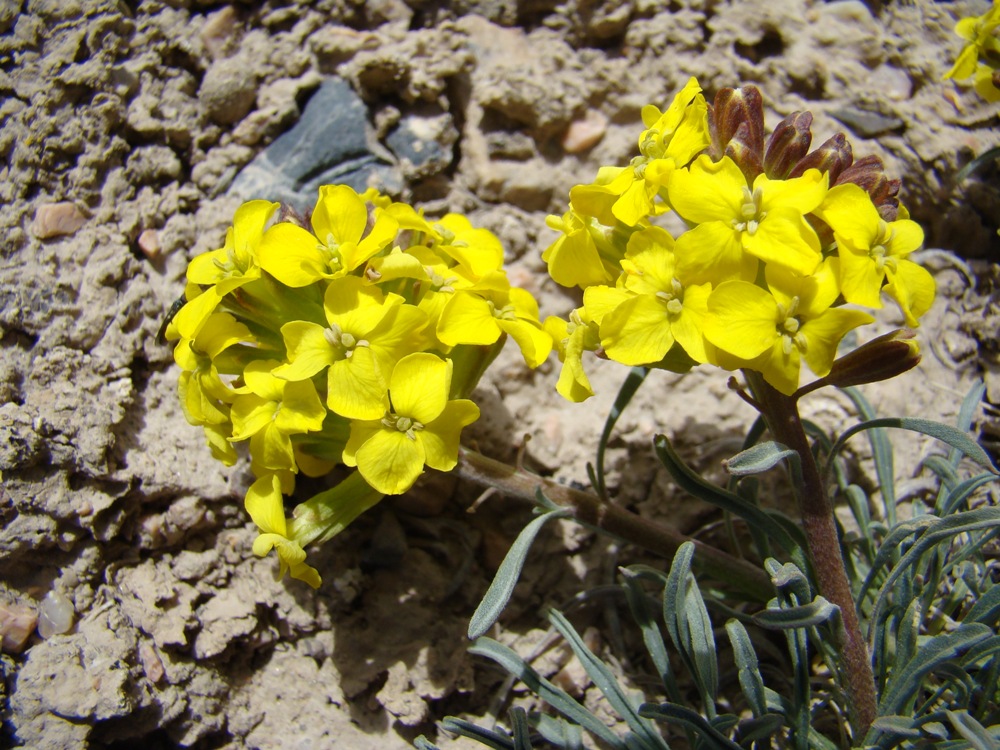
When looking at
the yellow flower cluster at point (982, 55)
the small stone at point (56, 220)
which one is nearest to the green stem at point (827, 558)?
the yellow flower cluster at point (982, 55)

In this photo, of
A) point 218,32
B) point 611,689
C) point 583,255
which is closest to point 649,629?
point 611,689

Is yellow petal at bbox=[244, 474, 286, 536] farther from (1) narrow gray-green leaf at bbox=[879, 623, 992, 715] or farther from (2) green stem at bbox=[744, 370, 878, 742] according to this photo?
(1) narrow gray-green leaf at bbox=[879, 623, 992, 715]

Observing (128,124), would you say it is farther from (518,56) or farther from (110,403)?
(518,56)

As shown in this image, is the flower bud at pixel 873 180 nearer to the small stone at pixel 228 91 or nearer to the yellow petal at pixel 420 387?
the yellow petal at pixel 420 387

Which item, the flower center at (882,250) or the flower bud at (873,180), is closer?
the flower center at (882,250)

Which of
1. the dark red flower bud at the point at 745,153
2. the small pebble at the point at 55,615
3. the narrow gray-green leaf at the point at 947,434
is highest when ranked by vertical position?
the dark red flower bud at the point at 745,153

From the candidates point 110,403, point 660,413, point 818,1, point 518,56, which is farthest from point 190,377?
point 818,1

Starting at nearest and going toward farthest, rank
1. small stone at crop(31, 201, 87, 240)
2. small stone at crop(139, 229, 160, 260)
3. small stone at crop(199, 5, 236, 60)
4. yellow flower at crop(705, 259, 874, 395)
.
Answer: yellow flower at crop(705, 259, 874, 395) < small stone at crop(31, 201, 87, 240) < small stone at crop(139, 229, 160, 260) < small stone at crop(199, 5, 236, 60)

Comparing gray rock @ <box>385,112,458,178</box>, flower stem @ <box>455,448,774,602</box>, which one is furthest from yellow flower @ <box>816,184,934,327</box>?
gray rock @ <box>385,112,458,178</box>
